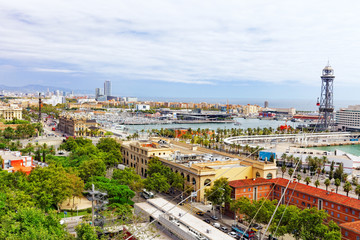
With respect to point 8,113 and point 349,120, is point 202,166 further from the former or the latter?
point 349,120

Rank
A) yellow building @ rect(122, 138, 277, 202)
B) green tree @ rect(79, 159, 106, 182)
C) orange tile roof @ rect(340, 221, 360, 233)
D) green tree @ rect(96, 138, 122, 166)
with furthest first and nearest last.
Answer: green tree @ rect(96, 138, 122, 166), green tree @ rect(79, 159, 106, 182), yellow building @ rect(122, 138, 277, 202), orange tile roof @ rect(340, 221, 360, 233)

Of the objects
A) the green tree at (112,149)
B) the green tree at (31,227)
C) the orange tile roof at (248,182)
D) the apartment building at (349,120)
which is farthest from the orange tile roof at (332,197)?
the apartment building at (349,120)

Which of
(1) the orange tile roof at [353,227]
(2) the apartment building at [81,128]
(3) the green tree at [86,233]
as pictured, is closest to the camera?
(3) the green tree at [86,233]

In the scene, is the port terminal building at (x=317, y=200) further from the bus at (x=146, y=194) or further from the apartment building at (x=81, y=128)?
the apartment building at (x=81, y=128)

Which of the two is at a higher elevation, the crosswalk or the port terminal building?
the port terminal building

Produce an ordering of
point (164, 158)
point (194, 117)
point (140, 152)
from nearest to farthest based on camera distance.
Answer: point (164, 158) < point (140, 152) < point (194, 117)

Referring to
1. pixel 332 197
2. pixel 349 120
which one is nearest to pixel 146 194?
pixel 332 197

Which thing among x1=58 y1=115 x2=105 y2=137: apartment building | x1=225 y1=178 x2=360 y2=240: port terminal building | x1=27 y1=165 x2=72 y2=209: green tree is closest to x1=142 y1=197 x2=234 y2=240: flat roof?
x1=225 y1=178 x2=360 y2=240: port terminal building

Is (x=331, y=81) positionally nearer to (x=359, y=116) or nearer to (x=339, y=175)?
(x=359, y=116)

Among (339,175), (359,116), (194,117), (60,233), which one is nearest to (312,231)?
(60,233)

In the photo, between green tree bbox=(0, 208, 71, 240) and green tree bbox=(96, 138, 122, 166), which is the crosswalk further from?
green tree bbox=(96, 138, 122, 166)

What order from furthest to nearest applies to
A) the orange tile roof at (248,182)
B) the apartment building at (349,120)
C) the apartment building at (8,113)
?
the apartment building at (349,120), the apartment building at (8,113), the orange tile roof at (248,182)
